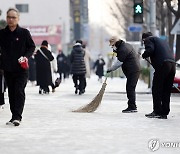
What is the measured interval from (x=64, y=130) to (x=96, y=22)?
5046 inches

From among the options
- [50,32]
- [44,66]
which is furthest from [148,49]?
[50,32]

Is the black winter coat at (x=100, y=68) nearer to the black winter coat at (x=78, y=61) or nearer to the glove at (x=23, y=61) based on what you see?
the black winter coat at (x=78, y=61)

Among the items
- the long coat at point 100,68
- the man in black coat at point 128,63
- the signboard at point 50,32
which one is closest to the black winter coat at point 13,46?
the man in black coat at point 128,63

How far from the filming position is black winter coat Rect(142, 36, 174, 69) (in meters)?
9.68

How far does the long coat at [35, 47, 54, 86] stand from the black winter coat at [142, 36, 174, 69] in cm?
747

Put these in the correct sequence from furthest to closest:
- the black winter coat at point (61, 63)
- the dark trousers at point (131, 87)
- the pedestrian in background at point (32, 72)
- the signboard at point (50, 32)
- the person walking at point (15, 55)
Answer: the signboard at point (50, 32), the black winter coat at point (61, 63), the pedestrian in background at point (32, 72), the dark trousers at point (131, 87), the person walking at point (15, 55)

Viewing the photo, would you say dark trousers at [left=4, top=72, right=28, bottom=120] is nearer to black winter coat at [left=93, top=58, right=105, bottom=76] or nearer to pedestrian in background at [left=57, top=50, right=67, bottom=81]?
pedestrian in background at [left=57, top=50, right=67, bottom=81]

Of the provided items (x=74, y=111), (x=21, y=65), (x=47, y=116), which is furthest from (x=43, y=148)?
(x=74, y=111)

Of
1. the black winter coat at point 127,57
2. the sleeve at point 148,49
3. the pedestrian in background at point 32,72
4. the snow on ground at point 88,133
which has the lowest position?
the pedestrian in background at point 32,72

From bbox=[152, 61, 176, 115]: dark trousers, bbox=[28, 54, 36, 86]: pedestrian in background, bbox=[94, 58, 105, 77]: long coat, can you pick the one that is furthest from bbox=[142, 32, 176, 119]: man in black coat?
bbox=[94, 58, 105, 77]: long coat

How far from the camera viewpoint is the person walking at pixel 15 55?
27.9ft

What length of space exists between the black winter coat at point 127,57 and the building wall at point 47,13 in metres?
64.3

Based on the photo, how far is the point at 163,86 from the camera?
9.77m

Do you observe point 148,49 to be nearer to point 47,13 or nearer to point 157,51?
point 157,51
